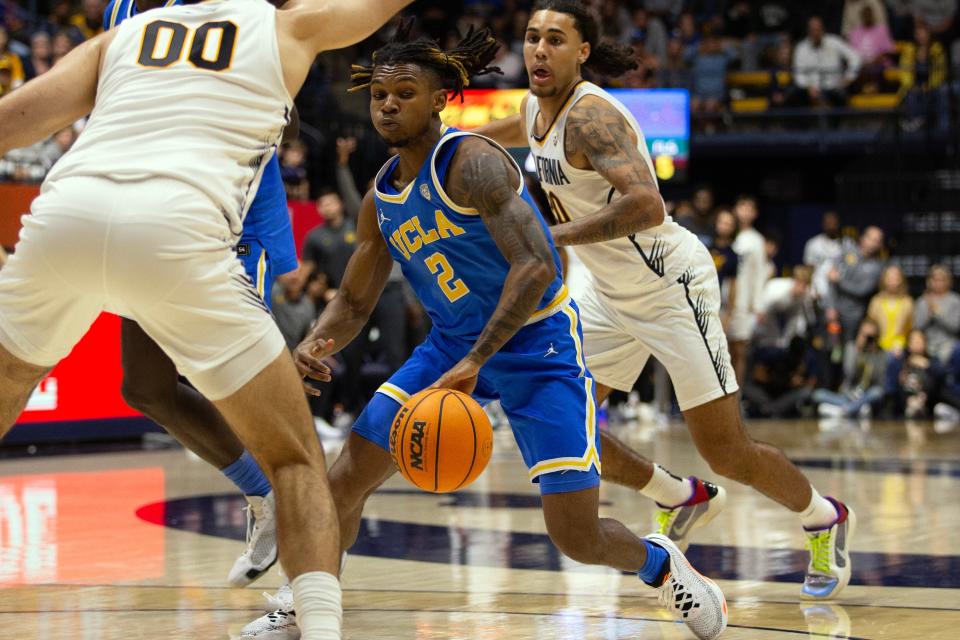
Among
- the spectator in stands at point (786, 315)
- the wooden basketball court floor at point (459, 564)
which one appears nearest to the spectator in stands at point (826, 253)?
the spectator in stands at point (786, 315)

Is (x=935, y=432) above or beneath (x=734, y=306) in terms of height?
beneath

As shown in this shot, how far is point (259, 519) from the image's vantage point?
16.8 feet

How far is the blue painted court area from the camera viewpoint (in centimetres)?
555

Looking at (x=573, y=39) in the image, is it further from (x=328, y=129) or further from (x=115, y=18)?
(x=328, y=129)

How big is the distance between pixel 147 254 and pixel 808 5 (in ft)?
65.1

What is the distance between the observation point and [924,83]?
18.8m

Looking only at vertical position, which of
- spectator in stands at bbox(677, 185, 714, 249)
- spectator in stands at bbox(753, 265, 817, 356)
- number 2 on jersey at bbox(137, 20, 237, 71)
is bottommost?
spectator in stands at bbox(753, 265, 817, 356)

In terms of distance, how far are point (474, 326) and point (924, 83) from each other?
52.1 ft

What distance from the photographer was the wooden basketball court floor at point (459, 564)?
464 centimetres

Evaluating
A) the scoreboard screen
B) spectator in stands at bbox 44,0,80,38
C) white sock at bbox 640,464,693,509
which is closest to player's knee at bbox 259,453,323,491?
white sock at bbox 640,464,693,509

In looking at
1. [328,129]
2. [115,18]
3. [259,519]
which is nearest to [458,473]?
[259,519]

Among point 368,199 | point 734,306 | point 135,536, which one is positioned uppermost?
point 368,199

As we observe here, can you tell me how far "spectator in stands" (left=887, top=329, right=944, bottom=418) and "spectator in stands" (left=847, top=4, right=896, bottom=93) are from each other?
6600 millimetres

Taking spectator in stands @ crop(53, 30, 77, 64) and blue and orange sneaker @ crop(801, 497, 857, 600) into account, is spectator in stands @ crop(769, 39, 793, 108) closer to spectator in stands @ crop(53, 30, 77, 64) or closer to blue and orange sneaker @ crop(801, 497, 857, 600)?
spectator in stands @ crop(53, 30, 77, 64)
